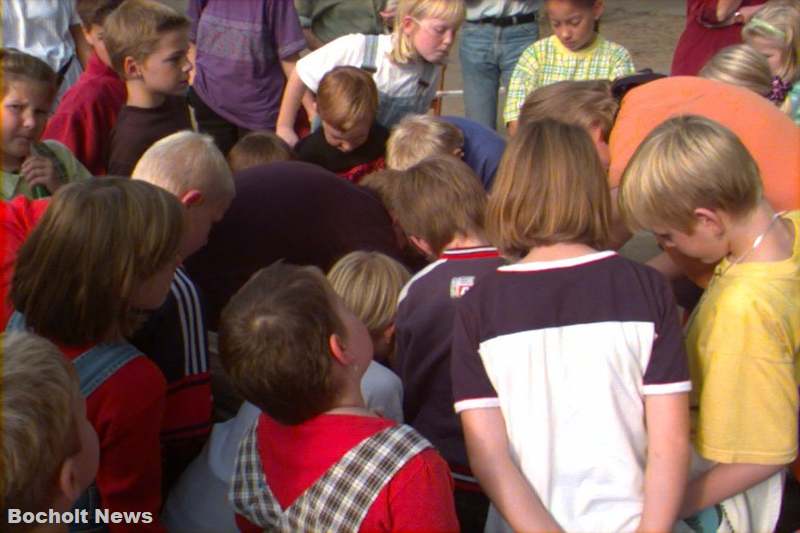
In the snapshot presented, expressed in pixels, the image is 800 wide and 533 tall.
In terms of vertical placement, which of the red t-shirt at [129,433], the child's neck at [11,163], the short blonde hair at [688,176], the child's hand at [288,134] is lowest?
the child's hand at [288,134]

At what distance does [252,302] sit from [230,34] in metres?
3.13

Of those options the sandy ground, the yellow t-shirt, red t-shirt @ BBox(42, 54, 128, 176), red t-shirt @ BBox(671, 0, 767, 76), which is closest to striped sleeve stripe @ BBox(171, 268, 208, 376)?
the yellow t-shirt

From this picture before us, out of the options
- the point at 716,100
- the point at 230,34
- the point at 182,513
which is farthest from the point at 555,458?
the point at 230,34

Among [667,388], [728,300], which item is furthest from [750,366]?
[667,388]

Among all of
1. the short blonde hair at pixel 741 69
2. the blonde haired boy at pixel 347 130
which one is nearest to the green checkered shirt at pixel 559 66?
the blonde haired boy at pixel 347 130

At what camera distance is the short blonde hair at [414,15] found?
450 cm

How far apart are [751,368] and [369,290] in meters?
0.99

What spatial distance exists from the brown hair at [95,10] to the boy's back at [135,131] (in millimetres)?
686

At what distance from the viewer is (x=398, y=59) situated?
15.2 ft

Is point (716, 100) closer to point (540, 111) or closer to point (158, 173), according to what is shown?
point (540, 111)

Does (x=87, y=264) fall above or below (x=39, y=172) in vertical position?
above

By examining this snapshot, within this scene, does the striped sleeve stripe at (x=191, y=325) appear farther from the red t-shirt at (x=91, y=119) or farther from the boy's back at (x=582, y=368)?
the red t-shirt at (x=91, y=119)

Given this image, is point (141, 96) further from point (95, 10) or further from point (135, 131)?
point (95, 10)

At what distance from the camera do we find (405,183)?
2.94m
